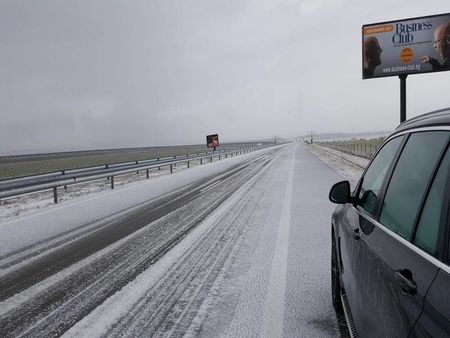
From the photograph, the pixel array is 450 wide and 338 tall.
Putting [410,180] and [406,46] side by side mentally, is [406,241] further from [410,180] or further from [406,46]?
[406,46]

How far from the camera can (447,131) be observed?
69.6 inches

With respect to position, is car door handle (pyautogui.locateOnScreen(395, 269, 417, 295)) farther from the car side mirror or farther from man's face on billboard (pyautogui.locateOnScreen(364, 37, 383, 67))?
man's face on billboard (pyautogui.locateOnScreen(364, 37, 383, 67))

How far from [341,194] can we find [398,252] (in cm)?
159

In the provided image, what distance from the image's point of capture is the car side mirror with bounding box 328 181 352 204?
138 inches

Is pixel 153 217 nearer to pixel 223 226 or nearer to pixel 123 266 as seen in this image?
pixel 223 226

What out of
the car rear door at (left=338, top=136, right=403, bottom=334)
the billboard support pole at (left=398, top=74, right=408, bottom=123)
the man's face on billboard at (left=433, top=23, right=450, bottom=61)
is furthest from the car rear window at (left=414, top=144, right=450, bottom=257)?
the man's face on billboard at (left=433, top=23, right=450, bottom=61)

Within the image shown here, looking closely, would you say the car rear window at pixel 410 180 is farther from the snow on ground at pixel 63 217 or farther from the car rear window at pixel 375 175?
the snow on ground at pixel 63 217

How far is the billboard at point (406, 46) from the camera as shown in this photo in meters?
19.6

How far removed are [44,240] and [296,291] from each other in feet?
17.0

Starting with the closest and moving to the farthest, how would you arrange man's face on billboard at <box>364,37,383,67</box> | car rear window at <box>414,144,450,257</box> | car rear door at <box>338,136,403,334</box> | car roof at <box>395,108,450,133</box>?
car rear window at <box>414,144,450,257</box> < car roof at <box>395,108,450,133</box> < car rear door at <box>338,136,403,334</box> < man's face on billboard at <box>364,37,383,67</box>

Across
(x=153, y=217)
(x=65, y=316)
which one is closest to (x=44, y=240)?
(x=153, y=217)

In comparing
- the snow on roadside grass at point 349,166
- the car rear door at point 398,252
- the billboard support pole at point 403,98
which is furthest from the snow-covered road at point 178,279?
the billboard support pole at point 403,98

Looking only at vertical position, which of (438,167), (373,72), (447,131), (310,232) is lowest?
(310,232)

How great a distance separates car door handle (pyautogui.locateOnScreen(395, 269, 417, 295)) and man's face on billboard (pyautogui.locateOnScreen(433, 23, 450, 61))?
21104 millimetres
